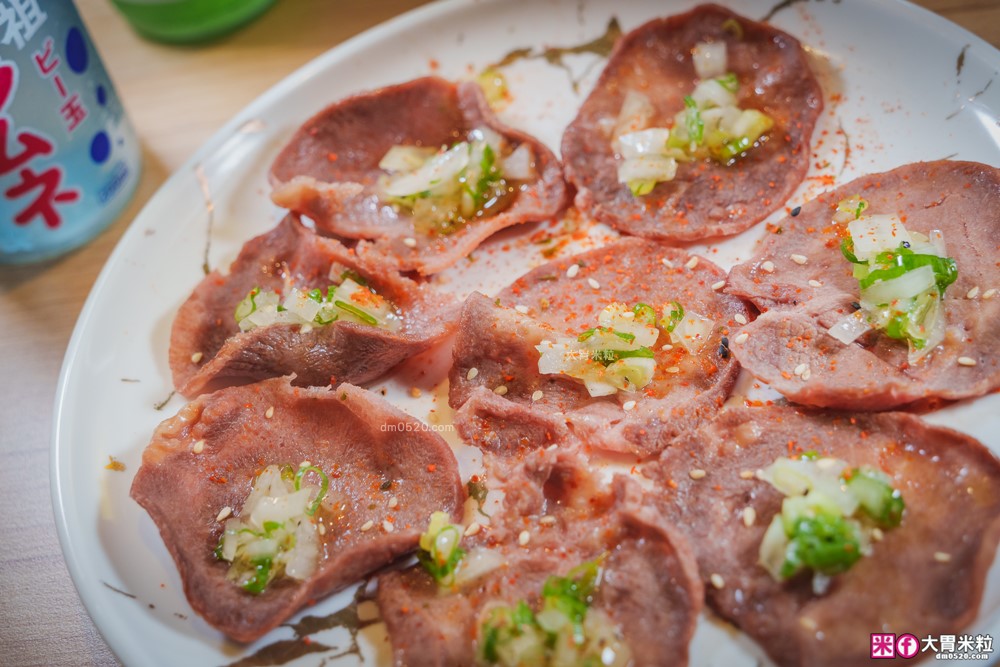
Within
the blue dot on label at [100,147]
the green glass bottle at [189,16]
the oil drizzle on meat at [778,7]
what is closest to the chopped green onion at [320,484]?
the blue dot on label at [100,147]

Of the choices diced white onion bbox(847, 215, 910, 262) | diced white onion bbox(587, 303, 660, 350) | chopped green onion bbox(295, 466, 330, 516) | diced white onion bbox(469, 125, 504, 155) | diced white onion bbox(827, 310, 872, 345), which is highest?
diced white onion bbox(847, 215, 910, 262)

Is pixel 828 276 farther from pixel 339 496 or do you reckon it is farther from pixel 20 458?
pixel 20 458

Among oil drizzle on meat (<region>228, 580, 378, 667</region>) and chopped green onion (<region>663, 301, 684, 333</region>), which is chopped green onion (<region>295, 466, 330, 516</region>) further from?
chopped green onion (<region>663, 301, 684, 333</region>)

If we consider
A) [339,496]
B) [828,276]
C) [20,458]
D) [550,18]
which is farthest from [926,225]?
[20,458]

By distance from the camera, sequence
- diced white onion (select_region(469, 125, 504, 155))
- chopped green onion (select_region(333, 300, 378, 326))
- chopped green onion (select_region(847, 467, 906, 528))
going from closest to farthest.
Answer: chopped green onion (select_region(847, 467, 906, 528)) < chopped green onion (select_region(333, 300, 378, 326)) < diced white onion (select_region(469, 125, 504, 155))

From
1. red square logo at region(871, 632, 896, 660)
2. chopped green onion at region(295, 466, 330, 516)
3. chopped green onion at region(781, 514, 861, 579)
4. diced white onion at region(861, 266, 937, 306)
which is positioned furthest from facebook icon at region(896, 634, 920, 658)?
chopped green onion at region(295, 466, 330, 516)

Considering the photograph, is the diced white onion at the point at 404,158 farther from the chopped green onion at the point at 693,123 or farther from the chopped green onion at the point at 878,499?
the chopped green onion at the point at 878,499
